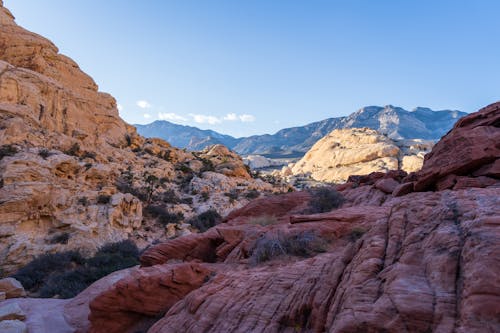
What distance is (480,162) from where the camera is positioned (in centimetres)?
791

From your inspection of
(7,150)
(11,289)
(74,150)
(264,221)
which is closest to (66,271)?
(11,289)

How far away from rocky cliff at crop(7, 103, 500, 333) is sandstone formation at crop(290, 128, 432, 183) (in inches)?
1902

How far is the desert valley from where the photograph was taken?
3.61 m

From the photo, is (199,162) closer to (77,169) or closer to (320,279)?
(77,169)

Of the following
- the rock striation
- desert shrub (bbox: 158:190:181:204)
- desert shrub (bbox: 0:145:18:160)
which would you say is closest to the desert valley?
the rock striation

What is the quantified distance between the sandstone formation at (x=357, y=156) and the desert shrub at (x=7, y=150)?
1917 inches

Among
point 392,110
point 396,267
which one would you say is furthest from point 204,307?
point 392,110

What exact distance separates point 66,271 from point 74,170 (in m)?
11.2

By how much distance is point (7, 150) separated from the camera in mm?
20859

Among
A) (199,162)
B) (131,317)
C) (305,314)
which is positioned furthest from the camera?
(199,162)

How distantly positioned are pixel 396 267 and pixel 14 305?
949 cm

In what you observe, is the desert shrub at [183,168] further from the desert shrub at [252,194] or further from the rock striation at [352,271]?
Result: the rock striation at [352,271]

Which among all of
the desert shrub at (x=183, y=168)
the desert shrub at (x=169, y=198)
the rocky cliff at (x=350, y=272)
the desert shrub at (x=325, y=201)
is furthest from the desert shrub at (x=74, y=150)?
the desert shrub at (x=325, y=201)

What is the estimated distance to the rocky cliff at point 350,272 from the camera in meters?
3.38
